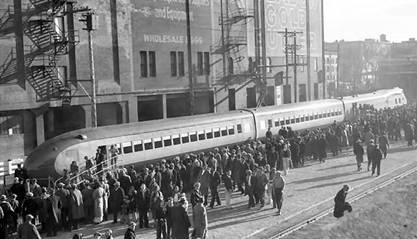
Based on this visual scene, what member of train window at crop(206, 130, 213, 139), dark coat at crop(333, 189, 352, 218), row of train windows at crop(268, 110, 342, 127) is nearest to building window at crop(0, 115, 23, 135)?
train window at crop(206, 130, 213, 139)

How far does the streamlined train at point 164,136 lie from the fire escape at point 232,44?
834cm

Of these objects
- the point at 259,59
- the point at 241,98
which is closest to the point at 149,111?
the point at 241,98

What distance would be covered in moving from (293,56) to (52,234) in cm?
4458

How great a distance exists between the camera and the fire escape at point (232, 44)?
48469 millimetres

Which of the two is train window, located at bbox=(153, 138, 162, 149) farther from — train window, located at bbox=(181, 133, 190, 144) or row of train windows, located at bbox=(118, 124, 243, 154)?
train window, located at bbox=(181, 133, 190, 144)

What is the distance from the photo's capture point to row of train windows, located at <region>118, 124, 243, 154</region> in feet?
86.9

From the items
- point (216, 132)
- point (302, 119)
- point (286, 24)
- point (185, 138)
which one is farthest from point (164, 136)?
point (286, 24)

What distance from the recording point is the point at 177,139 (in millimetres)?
29266

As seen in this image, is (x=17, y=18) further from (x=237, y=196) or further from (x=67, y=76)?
(x=237, y=196)

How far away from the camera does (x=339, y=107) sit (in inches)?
1924

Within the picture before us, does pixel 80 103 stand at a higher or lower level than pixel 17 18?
lower

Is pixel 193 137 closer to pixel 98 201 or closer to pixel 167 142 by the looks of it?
pixel 167 142

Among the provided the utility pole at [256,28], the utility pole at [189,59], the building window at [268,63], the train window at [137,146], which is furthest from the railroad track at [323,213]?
the building window at [268,63]

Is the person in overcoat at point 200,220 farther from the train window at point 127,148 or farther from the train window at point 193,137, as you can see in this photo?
the train window at point 193,137
